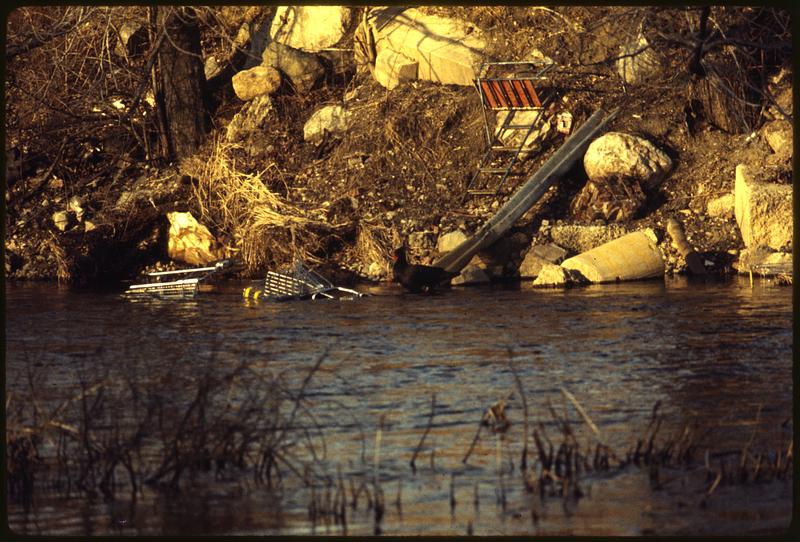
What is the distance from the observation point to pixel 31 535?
26.3 feet

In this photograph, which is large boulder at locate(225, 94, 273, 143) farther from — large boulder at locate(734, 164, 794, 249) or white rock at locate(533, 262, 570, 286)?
large boulder at locate(734, 164, 794, 249)

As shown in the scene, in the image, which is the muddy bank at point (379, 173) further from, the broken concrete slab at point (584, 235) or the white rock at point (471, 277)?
the white rock at point (471, 277)

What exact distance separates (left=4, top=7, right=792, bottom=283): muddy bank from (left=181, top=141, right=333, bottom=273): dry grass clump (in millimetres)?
35

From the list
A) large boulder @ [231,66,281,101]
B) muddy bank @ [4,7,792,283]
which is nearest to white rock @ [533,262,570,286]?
muddy bank @ [4,7,792,283]

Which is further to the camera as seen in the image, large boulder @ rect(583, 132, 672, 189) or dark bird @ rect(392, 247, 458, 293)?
large boulder @ rect(583, 132, 672, 189)

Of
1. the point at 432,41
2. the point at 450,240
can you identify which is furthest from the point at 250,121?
the point at 450,240

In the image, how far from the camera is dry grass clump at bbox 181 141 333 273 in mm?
21203

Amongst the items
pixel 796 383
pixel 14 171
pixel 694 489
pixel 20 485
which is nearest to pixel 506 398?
pixel 796 383

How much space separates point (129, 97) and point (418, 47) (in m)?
5.36

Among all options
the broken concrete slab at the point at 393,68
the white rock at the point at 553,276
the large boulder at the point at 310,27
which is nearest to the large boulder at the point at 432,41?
the broken concrete slab at the point at 393,68

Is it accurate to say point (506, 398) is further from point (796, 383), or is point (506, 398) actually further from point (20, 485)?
point (20, 485)

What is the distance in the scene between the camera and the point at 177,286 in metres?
19.9

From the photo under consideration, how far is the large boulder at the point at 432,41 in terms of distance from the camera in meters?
24.0

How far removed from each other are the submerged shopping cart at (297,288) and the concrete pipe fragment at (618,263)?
3162 mm
